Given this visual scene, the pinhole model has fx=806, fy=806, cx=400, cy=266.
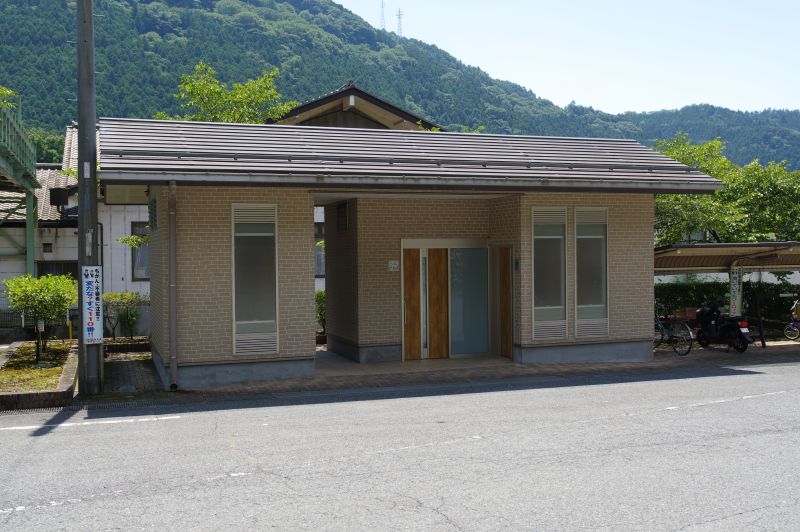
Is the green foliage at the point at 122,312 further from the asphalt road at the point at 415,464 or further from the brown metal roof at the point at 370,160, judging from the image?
the asphalt road at the point at 415,464

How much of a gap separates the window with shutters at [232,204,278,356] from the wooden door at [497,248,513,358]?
17.0 ft

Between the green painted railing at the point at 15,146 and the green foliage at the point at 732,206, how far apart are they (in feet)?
55.4

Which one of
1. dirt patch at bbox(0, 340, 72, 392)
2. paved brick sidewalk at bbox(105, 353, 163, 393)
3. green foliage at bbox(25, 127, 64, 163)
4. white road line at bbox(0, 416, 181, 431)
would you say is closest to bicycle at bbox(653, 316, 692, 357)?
paved brick sidewalk at bbox(105, 353, 163, 393)

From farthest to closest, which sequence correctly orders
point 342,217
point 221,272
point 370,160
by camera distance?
point 342,217
point 370,160
point 221,272

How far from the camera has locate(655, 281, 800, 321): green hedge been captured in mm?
22703

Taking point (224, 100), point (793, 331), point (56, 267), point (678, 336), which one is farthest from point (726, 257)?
point (56, 267)

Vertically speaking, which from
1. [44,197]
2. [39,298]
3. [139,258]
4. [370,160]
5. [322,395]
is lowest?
[322,395]

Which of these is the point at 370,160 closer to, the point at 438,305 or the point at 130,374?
the point at 438,305

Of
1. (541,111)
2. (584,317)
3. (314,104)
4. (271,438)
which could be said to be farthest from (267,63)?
(271,438)

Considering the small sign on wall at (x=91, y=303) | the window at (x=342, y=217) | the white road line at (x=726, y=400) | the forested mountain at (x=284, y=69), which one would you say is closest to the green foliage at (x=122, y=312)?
the window at (x=342, y=217)

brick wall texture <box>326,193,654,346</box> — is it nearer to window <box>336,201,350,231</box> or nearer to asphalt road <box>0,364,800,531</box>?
window <box>336,201,350,231</box>

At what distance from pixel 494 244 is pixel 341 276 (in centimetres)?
346

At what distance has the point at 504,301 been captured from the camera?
56.5 ft

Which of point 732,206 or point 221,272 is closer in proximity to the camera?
point 221,272
